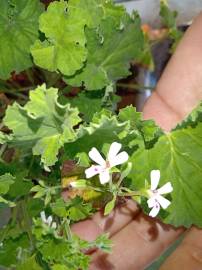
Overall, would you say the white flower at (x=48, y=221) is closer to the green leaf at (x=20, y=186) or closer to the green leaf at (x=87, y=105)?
the green leaf at (x=20, y=186)

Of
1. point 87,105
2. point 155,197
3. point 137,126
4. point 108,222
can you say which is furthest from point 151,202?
point 108,222

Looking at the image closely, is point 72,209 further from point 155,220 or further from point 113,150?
point 155,220

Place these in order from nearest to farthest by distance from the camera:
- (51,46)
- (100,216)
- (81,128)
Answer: (81,128) → (51,46) → (100,216)

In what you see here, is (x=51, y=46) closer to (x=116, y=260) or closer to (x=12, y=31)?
(x=12, y=31)

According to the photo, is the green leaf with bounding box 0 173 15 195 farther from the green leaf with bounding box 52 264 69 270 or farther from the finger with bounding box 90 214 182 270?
the finger with bounding box 90 214 182 270

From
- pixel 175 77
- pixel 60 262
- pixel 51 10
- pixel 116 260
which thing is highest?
pixel 51 10

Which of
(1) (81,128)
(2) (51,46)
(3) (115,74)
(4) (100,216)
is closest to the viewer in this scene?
(1) (81,128)

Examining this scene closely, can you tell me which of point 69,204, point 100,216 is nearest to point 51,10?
point 69,204
